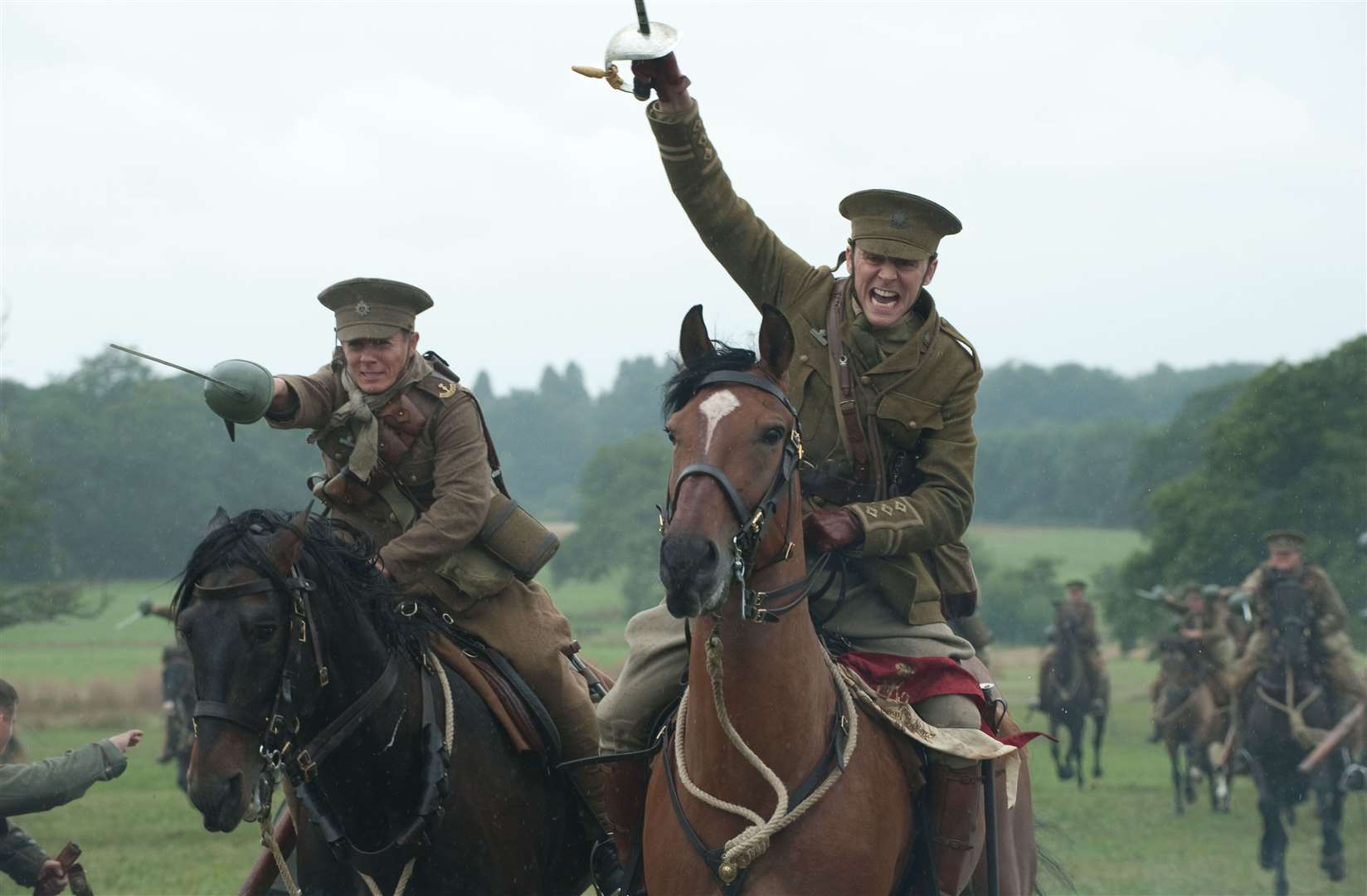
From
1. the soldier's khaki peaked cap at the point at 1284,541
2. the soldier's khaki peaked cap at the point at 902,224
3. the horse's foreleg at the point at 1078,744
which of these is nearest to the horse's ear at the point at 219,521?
the soldier's khaki peaked cap at the point at 902,224

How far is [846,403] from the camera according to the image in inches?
234

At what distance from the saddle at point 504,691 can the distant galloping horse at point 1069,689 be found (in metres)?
19.3

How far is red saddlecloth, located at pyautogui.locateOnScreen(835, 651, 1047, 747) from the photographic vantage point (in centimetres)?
593

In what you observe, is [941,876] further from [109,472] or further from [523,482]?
[523,482]

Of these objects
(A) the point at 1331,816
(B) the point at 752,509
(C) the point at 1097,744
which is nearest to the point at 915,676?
(B) the point at 752,509

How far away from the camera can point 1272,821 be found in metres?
15.9

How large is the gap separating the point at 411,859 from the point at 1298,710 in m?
13.5

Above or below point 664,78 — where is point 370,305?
below

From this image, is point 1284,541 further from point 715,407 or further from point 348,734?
point 715,407

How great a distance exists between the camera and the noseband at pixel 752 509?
4777 millimetres

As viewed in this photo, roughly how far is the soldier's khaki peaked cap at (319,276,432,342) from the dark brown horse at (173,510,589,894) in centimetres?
100

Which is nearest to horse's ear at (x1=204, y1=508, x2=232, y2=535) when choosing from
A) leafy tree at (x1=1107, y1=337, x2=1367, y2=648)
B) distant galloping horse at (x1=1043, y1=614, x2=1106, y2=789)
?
distant galloping horse at (x1=1043, y1=614, x2=1106, y2=789)

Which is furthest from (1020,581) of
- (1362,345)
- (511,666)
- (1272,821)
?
(511,666)

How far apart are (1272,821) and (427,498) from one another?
11.5m
